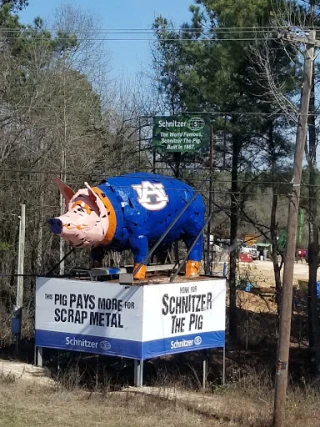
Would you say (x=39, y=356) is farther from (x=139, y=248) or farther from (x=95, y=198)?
(x=95, y=198)

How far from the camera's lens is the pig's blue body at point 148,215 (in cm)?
1742

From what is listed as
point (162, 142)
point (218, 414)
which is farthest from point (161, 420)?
point (162, 142)

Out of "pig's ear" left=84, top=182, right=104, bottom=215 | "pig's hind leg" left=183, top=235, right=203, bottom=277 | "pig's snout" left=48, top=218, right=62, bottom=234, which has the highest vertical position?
"pig's ear" left=84, top=182, right=104, bottom=215

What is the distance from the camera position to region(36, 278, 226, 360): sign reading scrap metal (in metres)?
17.5

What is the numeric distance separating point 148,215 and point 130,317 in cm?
240

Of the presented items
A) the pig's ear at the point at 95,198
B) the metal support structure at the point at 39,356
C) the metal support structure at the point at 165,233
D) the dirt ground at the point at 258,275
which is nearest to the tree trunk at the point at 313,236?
the dirt ground at the point at 258,275

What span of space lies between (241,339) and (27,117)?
11.1 m

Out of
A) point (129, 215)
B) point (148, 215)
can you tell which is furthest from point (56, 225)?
point (148, 215)

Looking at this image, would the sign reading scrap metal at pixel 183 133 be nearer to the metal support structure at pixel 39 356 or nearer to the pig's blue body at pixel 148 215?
the pig's blue body at pixel 148 215

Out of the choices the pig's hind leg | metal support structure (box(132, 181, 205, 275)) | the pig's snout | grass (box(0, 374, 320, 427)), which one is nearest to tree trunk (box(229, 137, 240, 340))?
the pig's hind leg

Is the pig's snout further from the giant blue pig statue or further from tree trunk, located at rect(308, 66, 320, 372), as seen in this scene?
tree trunk, located at rect(308, 66, 320, 372)

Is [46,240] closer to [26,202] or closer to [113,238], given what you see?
[26,202]

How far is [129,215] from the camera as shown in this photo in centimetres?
1739

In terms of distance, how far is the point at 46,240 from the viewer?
27484 millimetres
